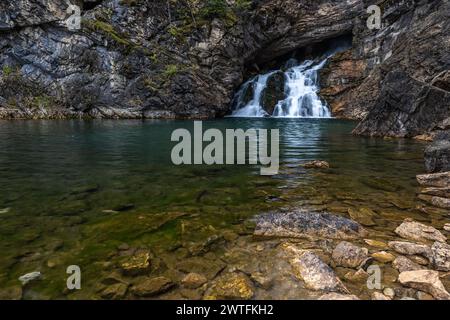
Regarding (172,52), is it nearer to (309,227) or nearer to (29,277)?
(309,227)

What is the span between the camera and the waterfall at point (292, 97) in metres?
41.0

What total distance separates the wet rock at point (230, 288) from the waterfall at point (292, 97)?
38642mm

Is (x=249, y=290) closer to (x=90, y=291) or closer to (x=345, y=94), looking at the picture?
(x=90, y=291)

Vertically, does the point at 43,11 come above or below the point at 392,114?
above

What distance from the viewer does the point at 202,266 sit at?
161 inches

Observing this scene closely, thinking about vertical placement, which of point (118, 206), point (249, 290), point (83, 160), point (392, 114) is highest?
point (392, 114)

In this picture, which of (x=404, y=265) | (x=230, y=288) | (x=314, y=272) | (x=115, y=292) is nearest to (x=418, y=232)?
(x=404, y=265)

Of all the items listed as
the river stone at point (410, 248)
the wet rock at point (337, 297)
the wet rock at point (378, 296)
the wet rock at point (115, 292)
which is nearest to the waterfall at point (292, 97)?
the river stone at point (410, 248)

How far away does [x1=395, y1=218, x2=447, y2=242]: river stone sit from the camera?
4.69 metres

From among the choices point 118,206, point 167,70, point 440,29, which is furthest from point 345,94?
point 118,206

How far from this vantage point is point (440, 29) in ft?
85.4

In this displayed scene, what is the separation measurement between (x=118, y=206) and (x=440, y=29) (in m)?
31.1

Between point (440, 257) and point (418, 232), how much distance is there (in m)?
0.97

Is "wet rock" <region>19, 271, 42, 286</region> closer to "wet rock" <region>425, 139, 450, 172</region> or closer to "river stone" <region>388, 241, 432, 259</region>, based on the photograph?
"river stone" <region>388, 241, 432, 259</region>
